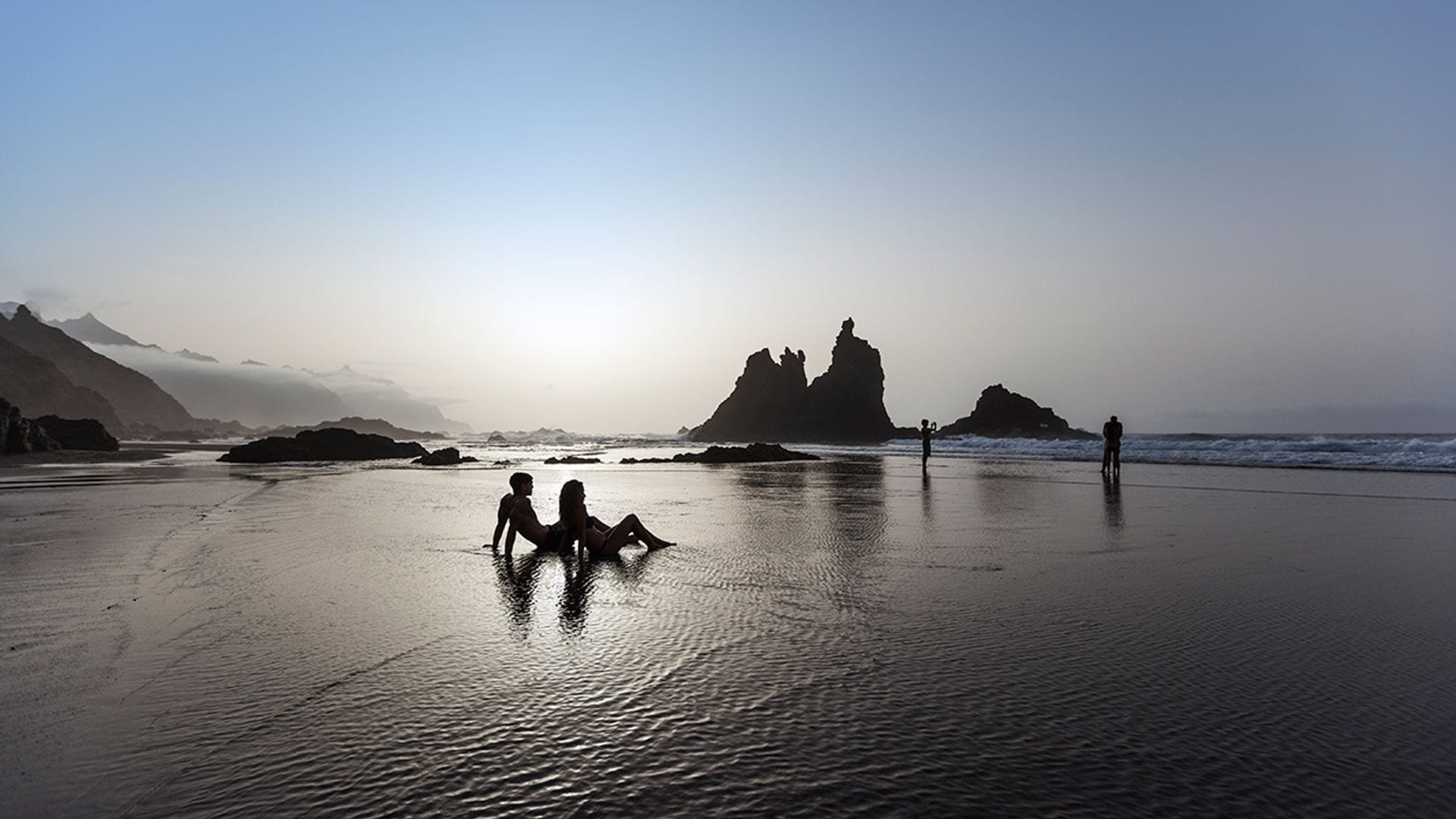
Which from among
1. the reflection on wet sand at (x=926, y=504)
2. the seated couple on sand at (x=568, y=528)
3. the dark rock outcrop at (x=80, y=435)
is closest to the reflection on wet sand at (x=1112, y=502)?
the reflection on wet sand at (x=926, y=504)

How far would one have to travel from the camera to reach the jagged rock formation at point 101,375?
118m

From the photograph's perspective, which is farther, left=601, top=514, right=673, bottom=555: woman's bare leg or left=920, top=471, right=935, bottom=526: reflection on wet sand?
left=920, top=471, right=935, bottom=526: reflection on wet sand

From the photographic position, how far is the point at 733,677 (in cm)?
404

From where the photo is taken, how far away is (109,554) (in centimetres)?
827

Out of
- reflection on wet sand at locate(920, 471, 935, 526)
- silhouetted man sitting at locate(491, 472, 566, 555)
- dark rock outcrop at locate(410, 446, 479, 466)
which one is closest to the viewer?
silhouetted man sitting at locate(491, 472, 566, 555)

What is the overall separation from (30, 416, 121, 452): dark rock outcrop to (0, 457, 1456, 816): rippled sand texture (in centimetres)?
4342

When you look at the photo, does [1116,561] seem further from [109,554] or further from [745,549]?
[109,554]

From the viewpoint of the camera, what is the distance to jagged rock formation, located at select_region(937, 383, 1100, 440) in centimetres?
9712

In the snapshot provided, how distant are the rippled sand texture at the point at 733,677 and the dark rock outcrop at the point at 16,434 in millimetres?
34987

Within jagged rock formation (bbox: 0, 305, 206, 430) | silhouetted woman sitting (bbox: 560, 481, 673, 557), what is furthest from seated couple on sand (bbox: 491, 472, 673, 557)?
jagged rock formation (bbox: 0, 305, 206, 430)

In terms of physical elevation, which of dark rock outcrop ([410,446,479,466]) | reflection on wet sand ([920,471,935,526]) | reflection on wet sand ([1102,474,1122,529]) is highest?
dark rock outcrop ([410,446,479,466])

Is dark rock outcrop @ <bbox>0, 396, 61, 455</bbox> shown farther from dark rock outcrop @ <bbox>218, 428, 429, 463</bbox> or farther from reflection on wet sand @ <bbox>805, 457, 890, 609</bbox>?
reflection on wet sand @ <bbox>805, 457, 890, 609</bbox>

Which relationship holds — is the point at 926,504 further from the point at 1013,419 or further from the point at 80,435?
the point at 1013,419

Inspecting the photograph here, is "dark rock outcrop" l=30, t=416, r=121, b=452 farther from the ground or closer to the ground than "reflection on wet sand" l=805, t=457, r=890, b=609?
farther from the ground
